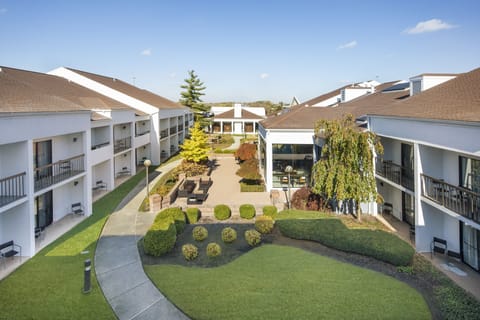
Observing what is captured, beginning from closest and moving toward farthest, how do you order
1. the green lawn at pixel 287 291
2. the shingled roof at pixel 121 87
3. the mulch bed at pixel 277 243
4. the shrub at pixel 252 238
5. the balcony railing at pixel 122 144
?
the green lawn at pixel 287 291 → the mulch bed at pixel 277 243 → the shrub at pixel 252 238 → the balcony railing at pixel 122 144 → the shingled roof at pixel 121 87

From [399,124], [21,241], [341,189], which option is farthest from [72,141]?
[399,124]

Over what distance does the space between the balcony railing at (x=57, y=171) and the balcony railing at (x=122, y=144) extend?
25.3ft

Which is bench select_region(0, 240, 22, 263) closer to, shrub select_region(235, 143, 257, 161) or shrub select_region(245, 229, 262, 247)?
shrub select_region(245, 229, 262, 247)

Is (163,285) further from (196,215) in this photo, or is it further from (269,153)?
(269,153)

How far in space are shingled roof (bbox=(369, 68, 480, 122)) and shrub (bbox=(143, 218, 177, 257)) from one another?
10827 mm

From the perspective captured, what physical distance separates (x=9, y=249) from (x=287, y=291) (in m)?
10.8

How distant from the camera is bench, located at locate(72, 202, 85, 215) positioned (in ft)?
60.2

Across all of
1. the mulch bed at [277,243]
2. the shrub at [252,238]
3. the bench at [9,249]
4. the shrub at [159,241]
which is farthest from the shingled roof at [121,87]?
the shrub at [252,238]

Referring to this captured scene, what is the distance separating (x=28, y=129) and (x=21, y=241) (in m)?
4.40

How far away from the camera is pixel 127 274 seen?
1160cm

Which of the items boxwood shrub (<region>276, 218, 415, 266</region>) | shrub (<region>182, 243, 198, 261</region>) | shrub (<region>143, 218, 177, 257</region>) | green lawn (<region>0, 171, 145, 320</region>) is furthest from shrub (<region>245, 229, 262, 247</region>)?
green lawn (<region>0, 171, 145, 320</region>)

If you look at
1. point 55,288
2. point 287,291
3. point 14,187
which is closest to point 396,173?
point 287,291

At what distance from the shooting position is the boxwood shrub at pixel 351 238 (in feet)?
38.8

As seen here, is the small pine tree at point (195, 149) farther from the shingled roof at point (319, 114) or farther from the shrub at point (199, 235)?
the shrub at point (199, 235)
